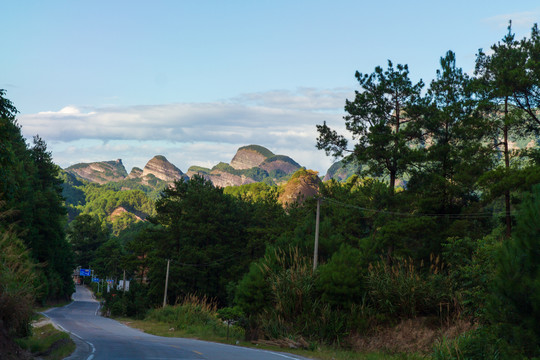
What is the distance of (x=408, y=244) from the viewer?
40250 mm

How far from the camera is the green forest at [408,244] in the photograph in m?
13.6

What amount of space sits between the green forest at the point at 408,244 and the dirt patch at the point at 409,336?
0.10m

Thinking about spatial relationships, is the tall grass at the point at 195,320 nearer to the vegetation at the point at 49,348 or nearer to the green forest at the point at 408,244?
the green forest at the point at 408,244

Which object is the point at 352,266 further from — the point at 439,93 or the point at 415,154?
the point at 439,93

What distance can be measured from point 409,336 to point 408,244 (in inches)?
657

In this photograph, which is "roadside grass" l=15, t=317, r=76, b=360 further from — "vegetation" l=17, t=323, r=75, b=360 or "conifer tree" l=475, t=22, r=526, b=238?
"conifer tree" l=475, t=22, r=526, b=238

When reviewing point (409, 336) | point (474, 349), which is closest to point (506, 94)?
point (409, 336)

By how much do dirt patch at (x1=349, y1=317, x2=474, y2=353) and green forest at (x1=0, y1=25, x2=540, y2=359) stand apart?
0.10 meters

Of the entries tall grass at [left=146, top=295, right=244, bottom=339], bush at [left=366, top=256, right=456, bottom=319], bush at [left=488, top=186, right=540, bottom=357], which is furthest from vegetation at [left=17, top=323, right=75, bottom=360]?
bush at [left=488, top=186, right=540, bottom=357]

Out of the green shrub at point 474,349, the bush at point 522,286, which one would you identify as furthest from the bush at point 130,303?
the bush at point 522,286

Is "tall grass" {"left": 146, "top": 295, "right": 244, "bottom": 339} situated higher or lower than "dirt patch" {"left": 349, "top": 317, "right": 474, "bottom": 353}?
lower

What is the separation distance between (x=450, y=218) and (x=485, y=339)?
26.3 metres

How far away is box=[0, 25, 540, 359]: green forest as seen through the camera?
13555 mm

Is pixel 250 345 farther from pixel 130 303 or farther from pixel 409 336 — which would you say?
pixel 130 303
